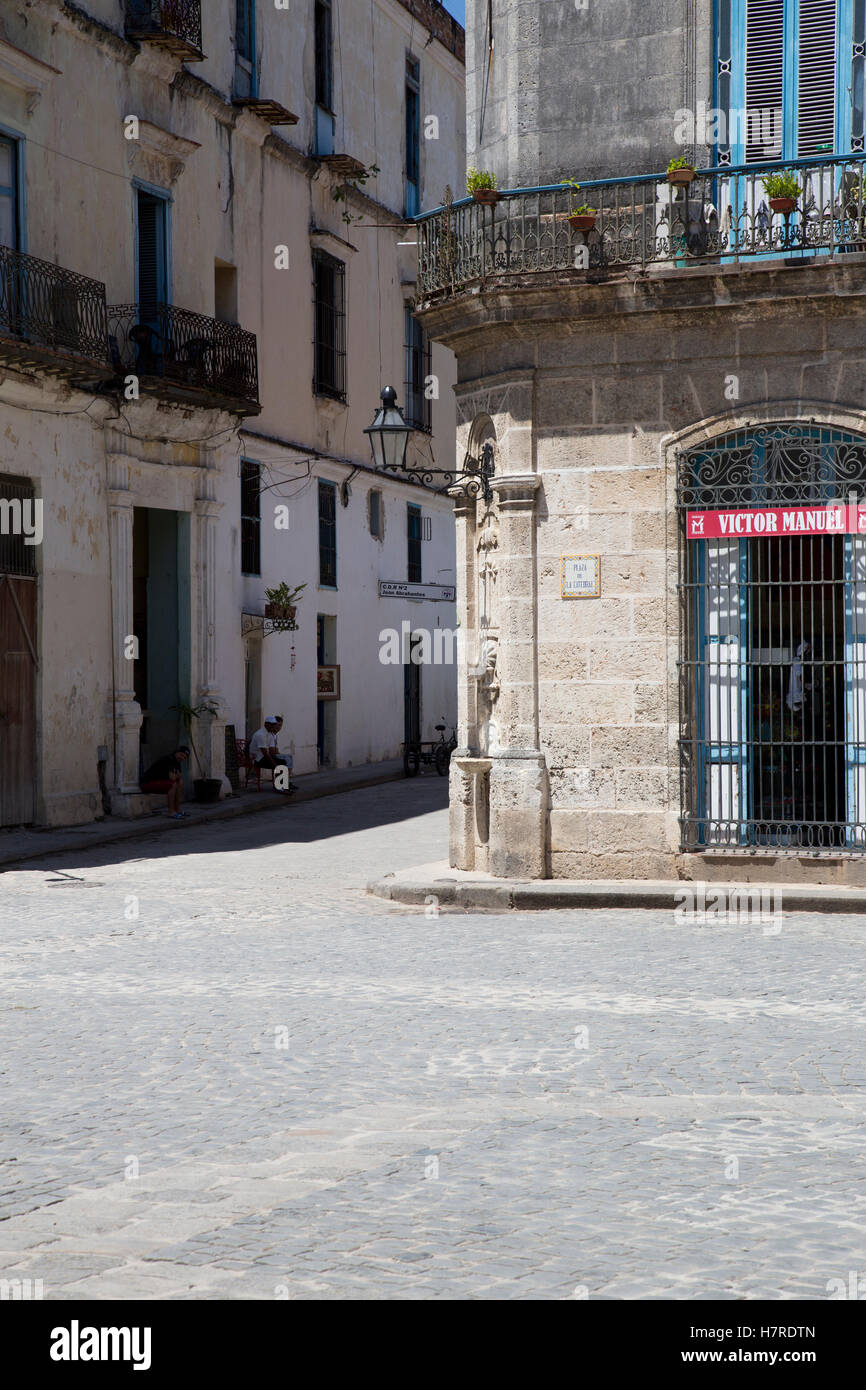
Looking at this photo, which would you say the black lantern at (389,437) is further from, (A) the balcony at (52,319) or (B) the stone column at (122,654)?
(B) the stone column at (122,654)

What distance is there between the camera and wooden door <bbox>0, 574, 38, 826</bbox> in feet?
63.7

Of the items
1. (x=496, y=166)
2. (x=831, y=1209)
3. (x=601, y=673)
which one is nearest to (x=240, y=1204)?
(x=831, y=1209)

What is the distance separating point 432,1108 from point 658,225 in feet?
29.4

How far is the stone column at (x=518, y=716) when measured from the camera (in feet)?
Result: 46.1

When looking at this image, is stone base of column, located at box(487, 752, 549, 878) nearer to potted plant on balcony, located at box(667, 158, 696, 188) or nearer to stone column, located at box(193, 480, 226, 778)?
potted plant on balcony, located at box(667, 158, 696, 188)

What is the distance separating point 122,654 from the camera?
854 inches

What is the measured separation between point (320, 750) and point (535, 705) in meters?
15.4

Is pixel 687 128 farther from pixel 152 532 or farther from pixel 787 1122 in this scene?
pixel 152 532

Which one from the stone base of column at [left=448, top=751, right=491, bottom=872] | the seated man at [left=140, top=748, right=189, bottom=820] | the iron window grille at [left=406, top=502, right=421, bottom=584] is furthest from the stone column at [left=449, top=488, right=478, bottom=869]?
the iron window grille at [left=406, top=502, right=421, bottom=584]

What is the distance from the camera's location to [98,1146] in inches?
241

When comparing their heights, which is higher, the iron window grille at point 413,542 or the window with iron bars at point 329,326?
the window with iron bars at point 329,326

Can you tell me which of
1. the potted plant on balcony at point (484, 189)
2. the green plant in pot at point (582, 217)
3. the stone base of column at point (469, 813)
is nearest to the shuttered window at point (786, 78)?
the green plant in pot at point (582, 217)

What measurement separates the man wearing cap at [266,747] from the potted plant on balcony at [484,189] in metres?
12.5

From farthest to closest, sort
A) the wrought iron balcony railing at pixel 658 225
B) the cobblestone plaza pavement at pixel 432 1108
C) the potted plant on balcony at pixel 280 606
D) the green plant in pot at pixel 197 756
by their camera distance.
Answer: the potted plant on balcony at pixel 280 606, the green plant in pot at pixel 197 756, the wrought iron balcony railing at pixel 658 225, the cobblestone plaza pavement at pixel 432 1108
